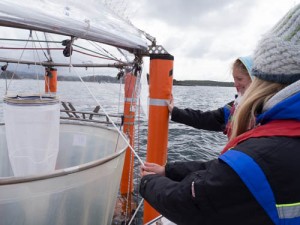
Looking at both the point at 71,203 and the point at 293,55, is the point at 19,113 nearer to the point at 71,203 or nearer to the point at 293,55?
the point at 71,203

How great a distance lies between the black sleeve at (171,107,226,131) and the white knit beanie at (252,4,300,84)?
78.0 inches

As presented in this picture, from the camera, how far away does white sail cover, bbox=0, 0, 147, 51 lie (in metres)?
1.65

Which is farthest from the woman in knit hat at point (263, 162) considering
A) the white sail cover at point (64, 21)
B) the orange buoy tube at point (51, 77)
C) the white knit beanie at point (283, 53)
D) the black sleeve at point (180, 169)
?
the orange buoy tube at point (51, 77)

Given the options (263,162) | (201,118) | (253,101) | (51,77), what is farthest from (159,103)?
(51,77)

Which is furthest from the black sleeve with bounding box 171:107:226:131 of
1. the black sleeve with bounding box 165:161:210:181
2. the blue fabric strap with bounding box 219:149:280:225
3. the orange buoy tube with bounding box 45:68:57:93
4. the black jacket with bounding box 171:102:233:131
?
the orange buoy tube with bounding box 45:68:57:93

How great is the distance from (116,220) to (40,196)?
2815 mm

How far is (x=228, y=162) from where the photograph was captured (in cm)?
96

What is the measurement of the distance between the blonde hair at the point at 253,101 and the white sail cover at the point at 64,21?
56.3 inches

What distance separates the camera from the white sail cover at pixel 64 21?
1646 millimetres

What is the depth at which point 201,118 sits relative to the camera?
3150mm

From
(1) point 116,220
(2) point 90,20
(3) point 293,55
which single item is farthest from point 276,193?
(1) point 116,220

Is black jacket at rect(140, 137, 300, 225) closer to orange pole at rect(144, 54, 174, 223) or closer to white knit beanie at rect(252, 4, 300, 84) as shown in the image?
white knit beanie at rect(252, 4, 300, 84)

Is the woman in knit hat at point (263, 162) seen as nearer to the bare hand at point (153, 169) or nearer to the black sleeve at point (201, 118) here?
the bare hand at point (153, 169)

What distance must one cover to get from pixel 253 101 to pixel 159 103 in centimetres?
194
